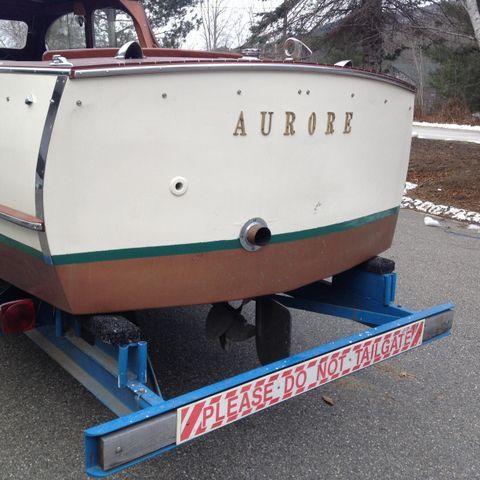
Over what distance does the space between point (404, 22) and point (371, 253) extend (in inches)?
591

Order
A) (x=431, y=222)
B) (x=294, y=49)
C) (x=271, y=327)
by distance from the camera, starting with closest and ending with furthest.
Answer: (x=294, y=49), (x=271, y=327), (x=431, y=222)

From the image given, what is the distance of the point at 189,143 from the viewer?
7.97 feet

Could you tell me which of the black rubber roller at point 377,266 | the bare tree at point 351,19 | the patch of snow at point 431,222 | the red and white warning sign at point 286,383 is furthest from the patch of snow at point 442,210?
the bare tree at point 351,19

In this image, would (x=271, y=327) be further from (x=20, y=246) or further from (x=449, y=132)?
(x=449, y=132)

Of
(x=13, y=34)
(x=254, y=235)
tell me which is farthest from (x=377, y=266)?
(x=13, y=34)

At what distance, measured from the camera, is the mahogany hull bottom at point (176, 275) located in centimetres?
246

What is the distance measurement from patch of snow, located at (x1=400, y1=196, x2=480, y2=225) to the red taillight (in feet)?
22.2

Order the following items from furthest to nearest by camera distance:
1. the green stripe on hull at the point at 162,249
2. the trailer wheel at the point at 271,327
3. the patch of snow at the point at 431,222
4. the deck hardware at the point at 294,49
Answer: the patch of snow at the point at 431,222
the trailer wheel at the point at 271,327
the deck hardware at the point at 294,49
the green stripe on hull at the point at 162,249

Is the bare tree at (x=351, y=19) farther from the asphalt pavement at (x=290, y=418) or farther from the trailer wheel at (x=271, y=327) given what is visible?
the trailer wheel at (x=271, y=327)

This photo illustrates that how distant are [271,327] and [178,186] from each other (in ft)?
3.73

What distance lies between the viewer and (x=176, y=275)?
8.51ft

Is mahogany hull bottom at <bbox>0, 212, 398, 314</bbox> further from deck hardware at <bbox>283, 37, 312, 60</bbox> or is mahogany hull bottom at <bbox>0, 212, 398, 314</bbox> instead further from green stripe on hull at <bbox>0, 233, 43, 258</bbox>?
deck hardware at <bbox>283, 37, 312, 60</bbox>

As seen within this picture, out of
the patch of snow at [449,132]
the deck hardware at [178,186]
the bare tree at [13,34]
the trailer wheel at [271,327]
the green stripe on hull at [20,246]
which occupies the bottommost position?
the trailer wheel at [271,327]

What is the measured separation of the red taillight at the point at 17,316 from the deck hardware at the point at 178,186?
1.11m
